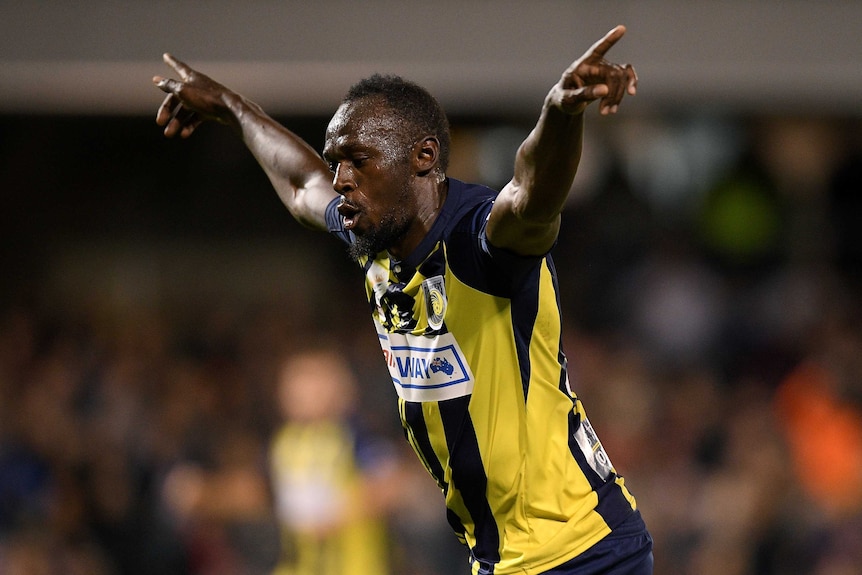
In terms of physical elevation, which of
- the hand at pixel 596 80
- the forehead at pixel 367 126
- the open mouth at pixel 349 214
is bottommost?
the open mouth at pixel 349 214

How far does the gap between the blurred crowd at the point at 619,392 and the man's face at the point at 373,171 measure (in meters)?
4.26

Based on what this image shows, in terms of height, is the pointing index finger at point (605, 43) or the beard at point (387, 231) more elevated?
the pointing index finger at point (605, 43)

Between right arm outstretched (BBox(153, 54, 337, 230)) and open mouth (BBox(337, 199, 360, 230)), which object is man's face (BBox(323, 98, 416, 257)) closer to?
open mouth (BBox(337, 199, 360, 230))

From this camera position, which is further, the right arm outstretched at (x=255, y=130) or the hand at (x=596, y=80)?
the right arm outstretched at (x=255, y=130)

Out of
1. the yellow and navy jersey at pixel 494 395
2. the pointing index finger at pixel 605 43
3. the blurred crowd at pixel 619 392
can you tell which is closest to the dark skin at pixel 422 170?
the pointing index finger at pixel 605 43

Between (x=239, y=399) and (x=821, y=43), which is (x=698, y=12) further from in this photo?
(x=239, y=399)

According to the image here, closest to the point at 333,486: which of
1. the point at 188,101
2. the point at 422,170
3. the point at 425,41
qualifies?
the point at 425,41

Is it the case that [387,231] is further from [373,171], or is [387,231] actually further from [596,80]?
[596,80]

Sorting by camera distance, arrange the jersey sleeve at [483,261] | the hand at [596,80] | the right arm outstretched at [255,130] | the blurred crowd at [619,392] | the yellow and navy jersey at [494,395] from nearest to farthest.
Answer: the hand at [596,80] < the jersey sleeve at [483,261] < the yellow and navy jersey at [494,395] < the right arm outstretched at [255,130] < the blurred crowd at [619,392]

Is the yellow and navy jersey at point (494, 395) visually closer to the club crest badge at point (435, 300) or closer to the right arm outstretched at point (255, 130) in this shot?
the club crest badge at point (435, 300)

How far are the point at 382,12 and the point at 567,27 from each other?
1327mm

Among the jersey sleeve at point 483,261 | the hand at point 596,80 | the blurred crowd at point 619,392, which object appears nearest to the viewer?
the hand at point 596,80

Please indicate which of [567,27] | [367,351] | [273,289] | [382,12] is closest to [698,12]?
[567,27]

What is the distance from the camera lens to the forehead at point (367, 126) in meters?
3.13
